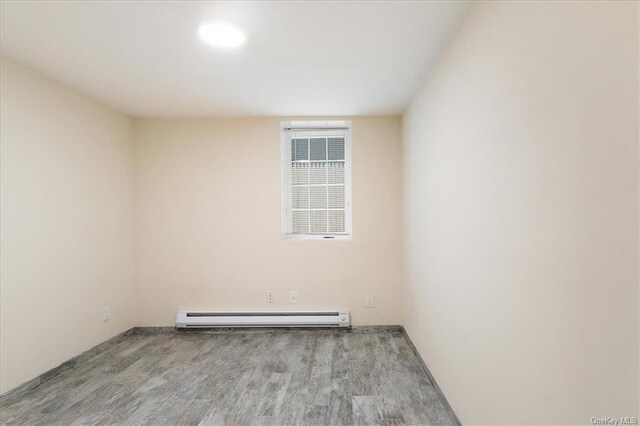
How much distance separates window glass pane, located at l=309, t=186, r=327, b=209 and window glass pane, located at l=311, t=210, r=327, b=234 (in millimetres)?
71

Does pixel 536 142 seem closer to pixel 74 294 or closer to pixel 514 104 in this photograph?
pixel 514 104

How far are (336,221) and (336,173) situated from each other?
57 centimetres

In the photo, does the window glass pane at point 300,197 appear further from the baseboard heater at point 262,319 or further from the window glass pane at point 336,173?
the baseboard heater at point 262,319

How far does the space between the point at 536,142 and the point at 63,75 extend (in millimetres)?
3257

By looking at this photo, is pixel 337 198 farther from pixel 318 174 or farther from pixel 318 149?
pixel 318 149

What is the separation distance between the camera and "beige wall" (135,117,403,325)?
3.78 m

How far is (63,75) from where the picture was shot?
104 inches

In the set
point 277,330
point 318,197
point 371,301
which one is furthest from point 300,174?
point 277,330

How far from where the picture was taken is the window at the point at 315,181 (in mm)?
3951

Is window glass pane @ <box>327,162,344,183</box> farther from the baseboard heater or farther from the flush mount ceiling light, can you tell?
the flush mount ceiling light

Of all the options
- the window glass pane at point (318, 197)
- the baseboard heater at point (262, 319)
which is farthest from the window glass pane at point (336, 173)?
the baseboard heater at point (262, 319)

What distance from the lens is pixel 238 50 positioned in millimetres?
2246

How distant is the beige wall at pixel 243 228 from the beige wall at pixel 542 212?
5.24ft

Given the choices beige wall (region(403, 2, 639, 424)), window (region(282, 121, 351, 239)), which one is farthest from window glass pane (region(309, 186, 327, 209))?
beige wall (region(403, 2, 639, 424))
